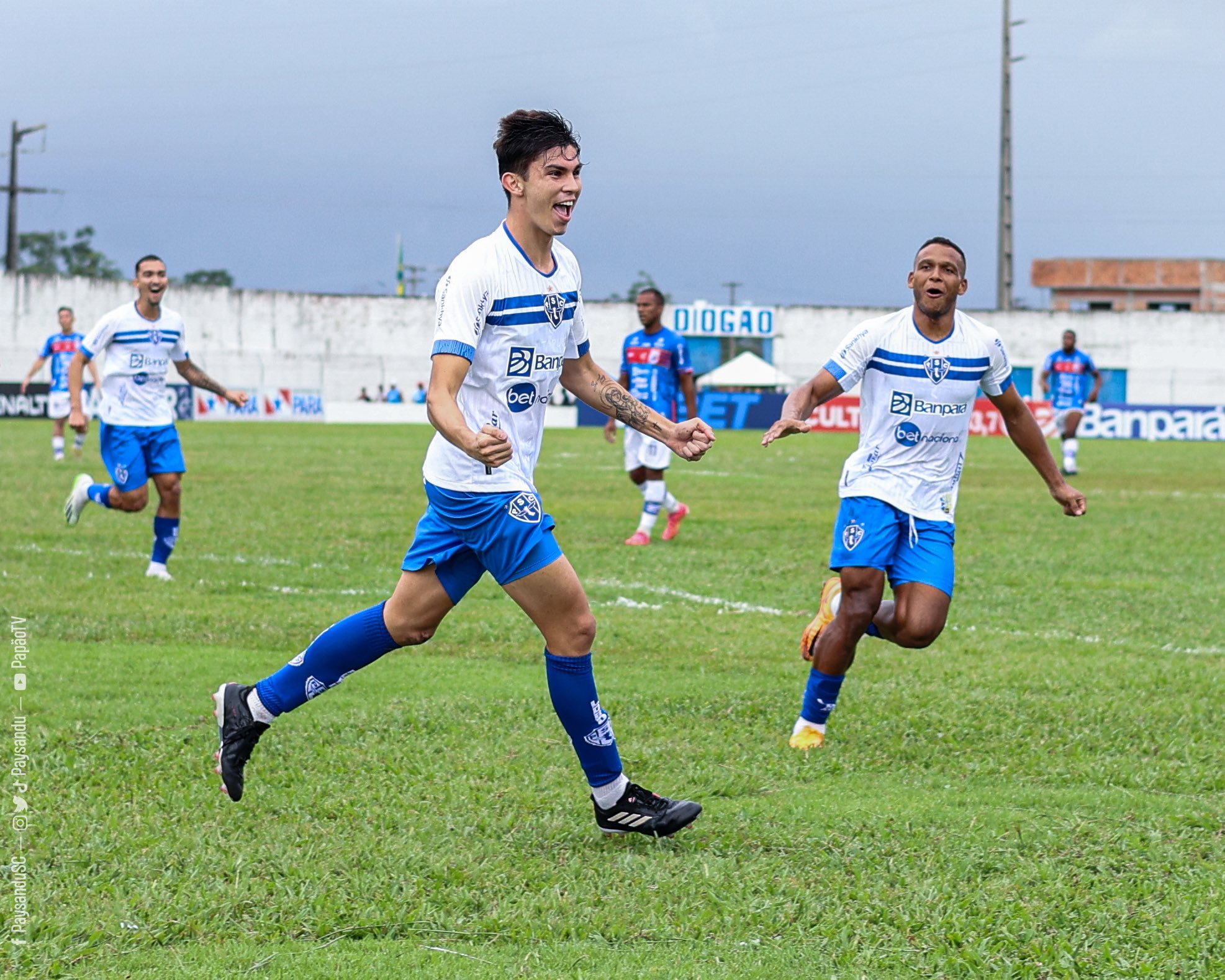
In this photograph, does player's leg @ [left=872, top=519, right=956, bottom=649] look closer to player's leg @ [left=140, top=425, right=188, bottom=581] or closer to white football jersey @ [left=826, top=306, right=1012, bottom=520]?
white football jersey @ [left=826, top=306, right=1012, bottom=520]

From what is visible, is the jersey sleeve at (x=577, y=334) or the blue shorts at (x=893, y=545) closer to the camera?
the jersey sleeve at (x=577, y=334)

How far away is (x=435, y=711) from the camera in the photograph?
6223 millimetres

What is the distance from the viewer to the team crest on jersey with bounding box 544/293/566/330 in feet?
15.1

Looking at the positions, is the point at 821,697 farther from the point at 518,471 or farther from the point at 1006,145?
the point at 1006,145

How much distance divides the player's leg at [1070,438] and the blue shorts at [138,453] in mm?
15732

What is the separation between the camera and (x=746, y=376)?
177 ft

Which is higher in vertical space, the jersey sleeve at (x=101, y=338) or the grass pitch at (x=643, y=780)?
the jersey sleeve at (x=101, y=338)

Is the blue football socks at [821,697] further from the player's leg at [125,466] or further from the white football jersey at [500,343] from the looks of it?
the player's leg at [125,466]

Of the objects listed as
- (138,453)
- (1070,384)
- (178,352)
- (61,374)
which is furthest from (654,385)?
(61,374)

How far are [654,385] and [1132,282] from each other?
8336 centimetres

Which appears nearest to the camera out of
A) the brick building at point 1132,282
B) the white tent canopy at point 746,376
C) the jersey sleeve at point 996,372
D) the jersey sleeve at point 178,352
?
the jersey sleeve at point 996,372

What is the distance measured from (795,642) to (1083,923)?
4352mm

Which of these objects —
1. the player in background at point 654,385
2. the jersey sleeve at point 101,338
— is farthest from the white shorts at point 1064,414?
the jersey sleeve at point 101,338

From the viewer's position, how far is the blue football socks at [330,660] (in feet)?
15.6
